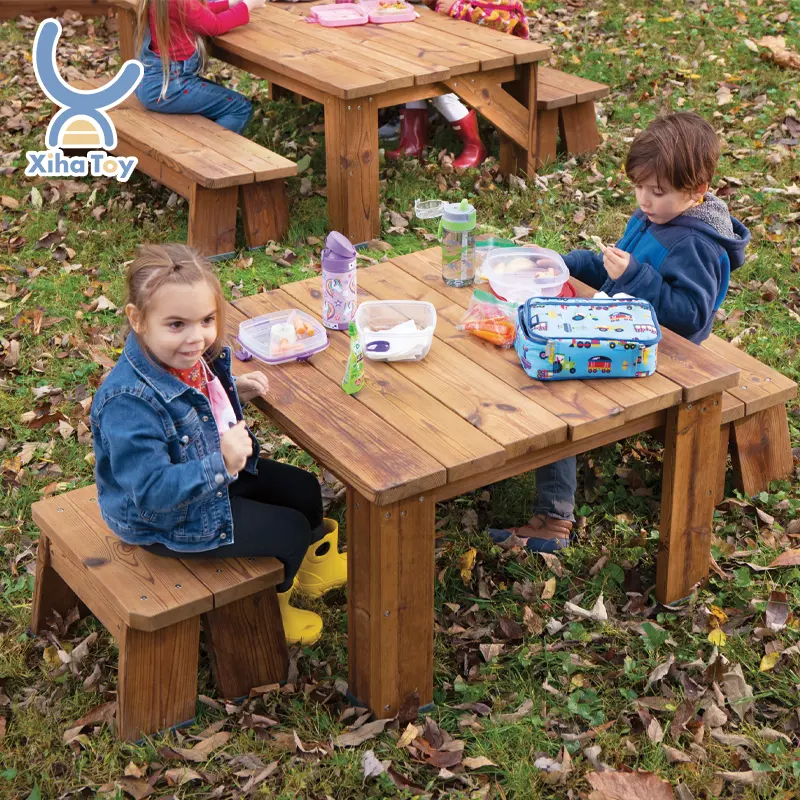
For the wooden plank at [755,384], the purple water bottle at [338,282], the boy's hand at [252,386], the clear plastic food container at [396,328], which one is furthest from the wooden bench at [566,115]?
the boy's hand at [252,386]

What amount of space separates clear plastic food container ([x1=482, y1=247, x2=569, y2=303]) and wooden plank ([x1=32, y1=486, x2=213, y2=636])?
4.96ft

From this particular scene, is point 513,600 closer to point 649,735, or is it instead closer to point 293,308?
point 649,735

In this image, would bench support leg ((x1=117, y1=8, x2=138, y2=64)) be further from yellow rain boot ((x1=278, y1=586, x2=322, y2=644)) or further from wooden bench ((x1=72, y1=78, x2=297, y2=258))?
yellow rain boot ((x1=278, y1=586, x2=322, y2=644))

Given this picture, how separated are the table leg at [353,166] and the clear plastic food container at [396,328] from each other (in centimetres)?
243

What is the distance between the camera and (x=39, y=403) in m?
4.87

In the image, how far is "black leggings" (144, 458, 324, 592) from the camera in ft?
10.2

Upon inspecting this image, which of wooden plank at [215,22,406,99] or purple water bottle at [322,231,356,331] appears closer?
purple water bottle at [322,231,356,331]

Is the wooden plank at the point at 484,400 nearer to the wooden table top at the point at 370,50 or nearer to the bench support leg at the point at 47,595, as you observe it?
the bench support leg at the point at 47,595

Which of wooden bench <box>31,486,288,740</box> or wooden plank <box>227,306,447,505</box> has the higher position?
wooden plank <box>227,306,447,505</box>

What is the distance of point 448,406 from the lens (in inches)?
123

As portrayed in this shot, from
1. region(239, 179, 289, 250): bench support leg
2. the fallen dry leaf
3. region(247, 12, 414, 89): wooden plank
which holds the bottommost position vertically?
the fallen dry leaf

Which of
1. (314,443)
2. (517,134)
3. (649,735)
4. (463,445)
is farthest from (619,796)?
(517,134)

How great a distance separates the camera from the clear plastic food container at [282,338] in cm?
339

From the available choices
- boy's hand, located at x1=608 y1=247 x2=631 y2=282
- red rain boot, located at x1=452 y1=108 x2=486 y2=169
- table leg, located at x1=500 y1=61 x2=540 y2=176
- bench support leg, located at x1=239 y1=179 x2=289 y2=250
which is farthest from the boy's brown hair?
red rain boot, located at x1=452 y1=108 x2=486 y2=169
